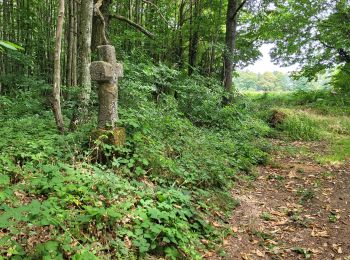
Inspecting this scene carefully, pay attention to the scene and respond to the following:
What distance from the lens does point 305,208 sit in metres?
4.57

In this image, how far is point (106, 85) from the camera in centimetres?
447

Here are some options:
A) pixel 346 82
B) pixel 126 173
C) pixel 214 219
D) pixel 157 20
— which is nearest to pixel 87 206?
pixel 126 173

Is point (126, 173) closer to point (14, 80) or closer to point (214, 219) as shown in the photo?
point (214, 219)

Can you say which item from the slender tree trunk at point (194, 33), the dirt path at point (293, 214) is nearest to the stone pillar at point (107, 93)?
the dirt path at point (293, 214)

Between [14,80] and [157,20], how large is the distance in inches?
241

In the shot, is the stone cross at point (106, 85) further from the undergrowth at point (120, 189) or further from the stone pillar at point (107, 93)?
the undergrowth at point (120, 189)

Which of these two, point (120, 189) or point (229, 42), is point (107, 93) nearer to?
point (120, 189)

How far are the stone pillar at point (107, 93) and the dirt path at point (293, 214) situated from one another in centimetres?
212

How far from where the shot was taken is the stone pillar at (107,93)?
428 cm

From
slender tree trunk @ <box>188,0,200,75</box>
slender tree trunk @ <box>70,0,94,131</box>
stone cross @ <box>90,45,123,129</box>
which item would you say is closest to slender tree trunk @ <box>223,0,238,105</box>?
slender tree trunk @ <box>188,0,200,75</box>

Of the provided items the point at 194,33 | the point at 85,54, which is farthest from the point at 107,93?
the point at 194,33

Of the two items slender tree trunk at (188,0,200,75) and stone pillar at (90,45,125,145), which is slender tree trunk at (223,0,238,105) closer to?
slender tree trunk at (188,0,200,75)

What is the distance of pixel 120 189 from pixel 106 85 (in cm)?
174

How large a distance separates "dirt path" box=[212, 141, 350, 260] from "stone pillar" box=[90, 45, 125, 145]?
2116 millimetres
